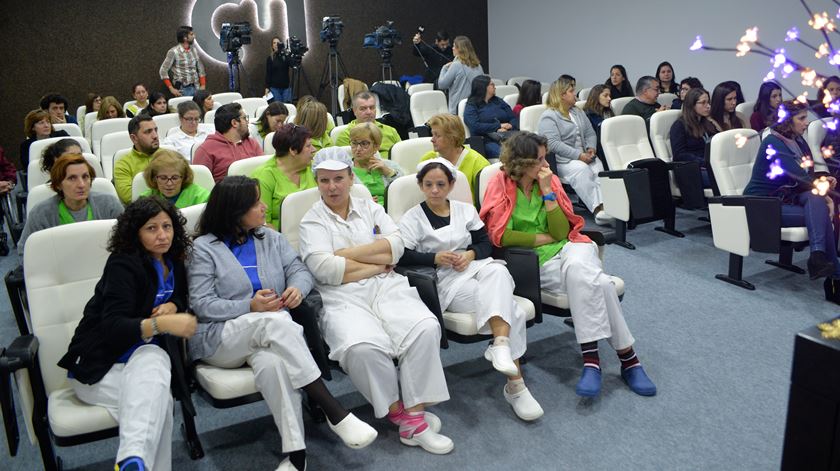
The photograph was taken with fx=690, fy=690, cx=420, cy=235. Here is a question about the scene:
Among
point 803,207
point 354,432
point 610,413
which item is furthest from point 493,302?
point 803,207

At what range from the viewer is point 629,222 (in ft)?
16.8

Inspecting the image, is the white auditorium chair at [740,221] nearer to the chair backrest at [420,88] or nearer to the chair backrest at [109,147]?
the chair backrest at [109,147]

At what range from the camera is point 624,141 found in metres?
5.32

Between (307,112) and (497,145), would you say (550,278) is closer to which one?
(307,112)

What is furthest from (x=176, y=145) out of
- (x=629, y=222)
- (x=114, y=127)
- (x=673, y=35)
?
(x=673, y=35)

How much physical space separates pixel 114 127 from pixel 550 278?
4.25 m

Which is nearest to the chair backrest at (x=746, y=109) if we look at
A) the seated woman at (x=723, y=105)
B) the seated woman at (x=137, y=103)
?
the seated woman at (x=723, y=105)

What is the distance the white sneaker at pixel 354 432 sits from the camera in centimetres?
238

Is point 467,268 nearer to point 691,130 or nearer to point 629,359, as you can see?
point 629,359

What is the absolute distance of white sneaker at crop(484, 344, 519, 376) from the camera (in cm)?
269

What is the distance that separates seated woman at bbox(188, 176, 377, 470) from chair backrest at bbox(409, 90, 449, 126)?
420cm

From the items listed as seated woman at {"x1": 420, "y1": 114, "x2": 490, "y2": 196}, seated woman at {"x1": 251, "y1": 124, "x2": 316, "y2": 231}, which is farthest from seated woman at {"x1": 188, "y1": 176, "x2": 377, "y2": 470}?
seated woman at {"x1": 420, "y1": 114, "x2": 490, "y2": 196}

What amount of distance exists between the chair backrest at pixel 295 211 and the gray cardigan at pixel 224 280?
27cm

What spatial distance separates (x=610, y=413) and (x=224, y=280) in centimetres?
161
